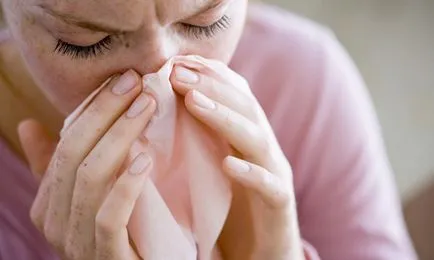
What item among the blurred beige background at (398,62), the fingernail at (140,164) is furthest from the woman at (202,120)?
the blurred beige background at (398,62)

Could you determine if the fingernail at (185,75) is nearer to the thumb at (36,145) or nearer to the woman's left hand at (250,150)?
the woman's left hand at (250,150)

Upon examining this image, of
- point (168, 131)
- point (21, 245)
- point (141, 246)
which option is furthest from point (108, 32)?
point (21, 245)

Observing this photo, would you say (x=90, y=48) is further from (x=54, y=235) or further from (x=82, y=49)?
(x=54, y=235)

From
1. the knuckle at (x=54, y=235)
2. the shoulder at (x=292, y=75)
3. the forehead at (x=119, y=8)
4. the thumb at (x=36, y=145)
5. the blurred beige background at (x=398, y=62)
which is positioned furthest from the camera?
the blurred beige background at (x=398, y=62)

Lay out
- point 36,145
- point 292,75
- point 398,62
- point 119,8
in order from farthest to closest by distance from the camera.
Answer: point 398,62, point 292,75, point 36,145, point 119,8

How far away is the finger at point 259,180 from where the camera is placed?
28.3 inches

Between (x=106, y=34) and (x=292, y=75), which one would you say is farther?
(x=292, y=75)

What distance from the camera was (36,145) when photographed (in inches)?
35.6

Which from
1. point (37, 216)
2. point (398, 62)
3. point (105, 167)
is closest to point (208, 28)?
point (105, 167)

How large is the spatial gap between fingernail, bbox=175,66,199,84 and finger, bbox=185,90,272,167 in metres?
0.01

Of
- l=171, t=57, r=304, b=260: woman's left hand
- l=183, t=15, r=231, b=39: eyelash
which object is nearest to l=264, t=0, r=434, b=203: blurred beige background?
l=171, t=57, r=304, b=260: woman's left hand

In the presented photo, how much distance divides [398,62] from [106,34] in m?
1.26

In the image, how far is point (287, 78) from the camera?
1.06m

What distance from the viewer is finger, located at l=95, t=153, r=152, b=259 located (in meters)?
0.70
